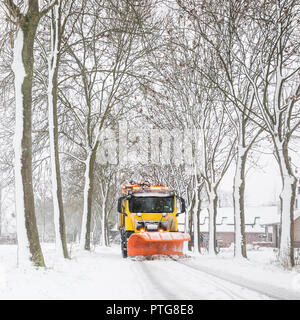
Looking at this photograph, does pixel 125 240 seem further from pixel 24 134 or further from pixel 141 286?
pixel 141 286

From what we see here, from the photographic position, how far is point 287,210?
12.5 meters

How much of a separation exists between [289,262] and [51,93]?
9.64 metres

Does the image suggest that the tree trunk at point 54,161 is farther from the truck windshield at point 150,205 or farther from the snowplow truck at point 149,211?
the truck windshield at point 150,205

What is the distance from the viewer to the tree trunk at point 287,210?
12.0m

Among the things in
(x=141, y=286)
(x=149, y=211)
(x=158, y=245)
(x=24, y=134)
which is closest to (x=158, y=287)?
(x=141, y=286)

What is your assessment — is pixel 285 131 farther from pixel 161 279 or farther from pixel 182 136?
pixel 182 136

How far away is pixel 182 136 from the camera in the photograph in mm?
24672

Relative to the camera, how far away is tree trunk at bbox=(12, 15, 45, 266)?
9.32m

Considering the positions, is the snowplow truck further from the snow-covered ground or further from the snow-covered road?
the snow-covered ground

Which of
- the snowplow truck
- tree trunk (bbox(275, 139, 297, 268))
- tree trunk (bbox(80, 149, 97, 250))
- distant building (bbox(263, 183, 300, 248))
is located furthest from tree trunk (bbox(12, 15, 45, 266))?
distant building (bbox(263, 183, 300, 248))

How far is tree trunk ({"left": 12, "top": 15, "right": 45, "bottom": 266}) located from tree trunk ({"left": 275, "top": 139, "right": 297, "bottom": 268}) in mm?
7112

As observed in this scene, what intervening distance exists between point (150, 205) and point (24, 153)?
28.9ft

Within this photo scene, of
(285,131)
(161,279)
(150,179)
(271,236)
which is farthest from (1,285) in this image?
(271,236)

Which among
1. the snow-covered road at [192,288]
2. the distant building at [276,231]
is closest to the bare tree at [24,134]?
the snow-covered road at [192,288]
